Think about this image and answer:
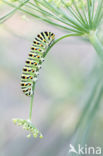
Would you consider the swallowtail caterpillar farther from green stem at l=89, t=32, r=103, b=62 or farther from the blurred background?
the blurred background

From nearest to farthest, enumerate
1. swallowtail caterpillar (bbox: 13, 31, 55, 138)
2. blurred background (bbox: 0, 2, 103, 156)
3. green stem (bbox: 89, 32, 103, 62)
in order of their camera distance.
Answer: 1. green stem (bbox: 89, 32, 103, 62)
2. swallowtail caterpillar (bbox: 13, 31, 55, 138)
3. blurred background (bbox: 0, 2, 103, 156)

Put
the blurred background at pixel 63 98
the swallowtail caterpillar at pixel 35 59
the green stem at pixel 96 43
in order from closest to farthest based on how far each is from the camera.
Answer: the green stem at pixel 96 43
the swallowtail caterpillar at pixel 35 59
the blurred background at pixel 63 98

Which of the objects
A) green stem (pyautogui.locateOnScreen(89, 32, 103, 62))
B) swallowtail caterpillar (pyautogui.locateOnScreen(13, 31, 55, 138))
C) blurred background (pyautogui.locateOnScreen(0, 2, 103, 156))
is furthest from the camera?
blurred background (pyautogui.locateOnScreen(0, 2, 103, 156))

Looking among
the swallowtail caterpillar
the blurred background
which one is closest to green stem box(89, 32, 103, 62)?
the swallowtail caterpillar

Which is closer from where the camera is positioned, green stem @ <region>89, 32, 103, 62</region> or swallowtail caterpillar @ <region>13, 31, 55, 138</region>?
green stem @ <region>89, 32, 103, 62</region>

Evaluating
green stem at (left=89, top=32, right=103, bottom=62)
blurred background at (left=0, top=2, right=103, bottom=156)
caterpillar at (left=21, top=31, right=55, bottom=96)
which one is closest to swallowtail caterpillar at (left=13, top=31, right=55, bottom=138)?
caterpillar at (left=21, top=31, right=55, bottom=96)

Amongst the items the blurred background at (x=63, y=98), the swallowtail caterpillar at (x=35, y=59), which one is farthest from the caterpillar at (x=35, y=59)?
the blurred background at (x=63, y=98)

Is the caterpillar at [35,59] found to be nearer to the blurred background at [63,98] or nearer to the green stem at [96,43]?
the green stem at [96,43]

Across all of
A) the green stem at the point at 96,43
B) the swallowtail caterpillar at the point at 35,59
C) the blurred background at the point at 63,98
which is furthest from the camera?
the blurred background at the point at 63,98

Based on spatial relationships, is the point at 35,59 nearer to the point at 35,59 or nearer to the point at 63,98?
the point at 35,59

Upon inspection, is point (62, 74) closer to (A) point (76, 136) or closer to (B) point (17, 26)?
(A) point (76, 136)

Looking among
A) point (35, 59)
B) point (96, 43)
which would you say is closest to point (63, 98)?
point (35, 59)

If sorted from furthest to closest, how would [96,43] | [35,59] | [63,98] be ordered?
[63,98], [35,59], [96,43]
